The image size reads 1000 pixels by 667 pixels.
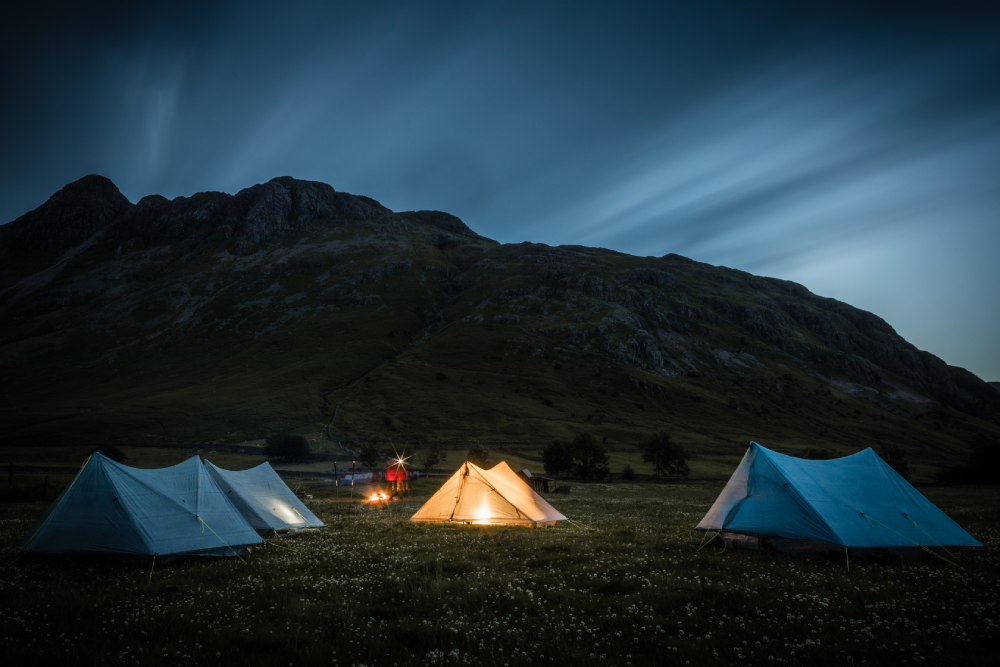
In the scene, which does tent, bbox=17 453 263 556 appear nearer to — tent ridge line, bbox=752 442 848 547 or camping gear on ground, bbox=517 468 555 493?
tent ridge line, bbox=752 442 848 547

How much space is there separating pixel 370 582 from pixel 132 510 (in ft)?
31.0

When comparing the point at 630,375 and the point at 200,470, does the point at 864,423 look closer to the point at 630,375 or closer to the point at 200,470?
the point at 630,375

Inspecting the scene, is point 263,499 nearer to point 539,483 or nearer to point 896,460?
point 539,483

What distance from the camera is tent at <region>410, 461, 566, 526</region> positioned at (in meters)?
24.9

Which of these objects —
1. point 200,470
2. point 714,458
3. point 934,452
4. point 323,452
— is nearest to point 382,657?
point 200,470

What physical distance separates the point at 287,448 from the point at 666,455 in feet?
255

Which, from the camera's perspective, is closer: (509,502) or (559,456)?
(509,502)

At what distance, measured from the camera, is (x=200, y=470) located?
62.0ft

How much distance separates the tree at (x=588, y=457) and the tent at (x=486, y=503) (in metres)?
61.9

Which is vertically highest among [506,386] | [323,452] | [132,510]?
[506,386]

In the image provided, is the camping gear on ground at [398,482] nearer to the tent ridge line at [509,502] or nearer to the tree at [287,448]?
the tent ridge line at [509,502]

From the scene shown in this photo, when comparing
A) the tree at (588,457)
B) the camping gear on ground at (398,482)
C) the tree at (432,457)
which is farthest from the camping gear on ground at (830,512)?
the tree at (432,457)

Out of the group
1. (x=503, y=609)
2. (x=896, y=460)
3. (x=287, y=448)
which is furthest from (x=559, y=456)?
(x=503, y=609)

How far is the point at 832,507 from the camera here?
659 inches
